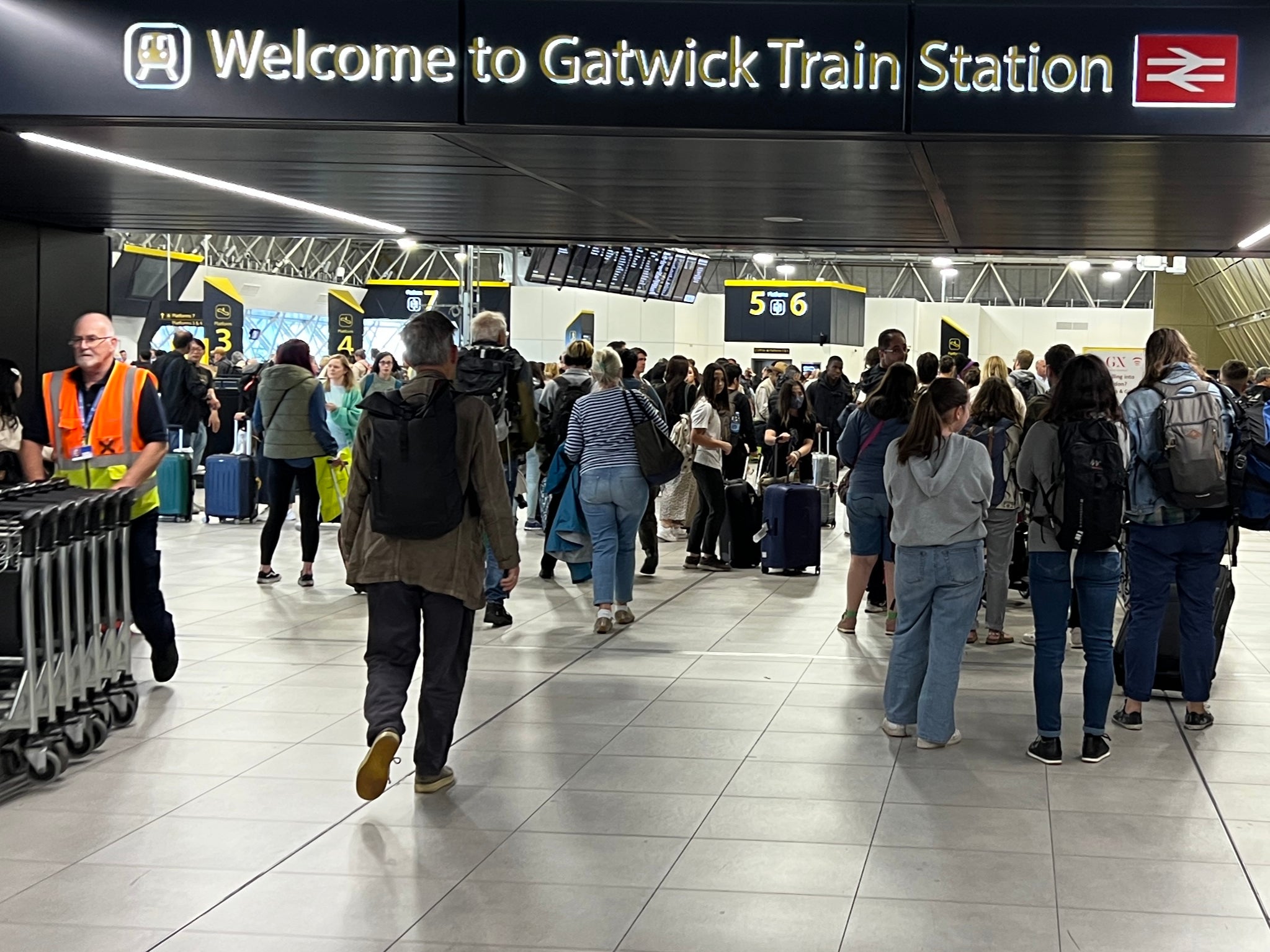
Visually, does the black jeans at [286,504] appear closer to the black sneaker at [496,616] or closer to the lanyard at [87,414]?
the black sneaker at [496,616]

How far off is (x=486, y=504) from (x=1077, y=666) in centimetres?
421

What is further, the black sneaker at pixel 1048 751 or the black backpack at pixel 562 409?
the black backpack at pixel 562 409

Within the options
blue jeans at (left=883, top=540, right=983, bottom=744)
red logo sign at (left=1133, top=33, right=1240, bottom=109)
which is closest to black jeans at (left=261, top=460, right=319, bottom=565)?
blue jeans at (left=883, top=540, right=983, bottom=744)

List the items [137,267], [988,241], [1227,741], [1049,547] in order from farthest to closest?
[137,267], [988,241], [1227,741], [1049,547]

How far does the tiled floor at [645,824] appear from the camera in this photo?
3953mm

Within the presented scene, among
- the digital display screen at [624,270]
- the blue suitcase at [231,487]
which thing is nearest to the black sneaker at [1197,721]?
the blue suitcase at [231,487]

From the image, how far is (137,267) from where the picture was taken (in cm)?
2162

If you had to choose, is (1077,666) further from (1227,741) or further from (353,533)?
(353,533)

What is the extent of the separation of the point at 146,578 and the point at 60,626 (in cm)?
95

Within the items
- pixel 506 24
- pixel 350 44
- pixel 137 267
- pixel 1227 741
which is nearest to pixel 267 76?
pixel 350 44

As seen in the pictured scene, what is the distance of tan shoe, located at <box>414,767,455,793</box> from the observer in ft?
17.2

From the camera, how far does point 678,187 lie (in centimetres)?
749

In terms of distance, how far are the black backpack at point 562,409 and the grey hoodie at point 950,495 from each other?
15.5ft

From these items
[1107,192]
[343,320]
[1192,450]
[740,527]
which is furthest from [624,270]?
[1192,450]
